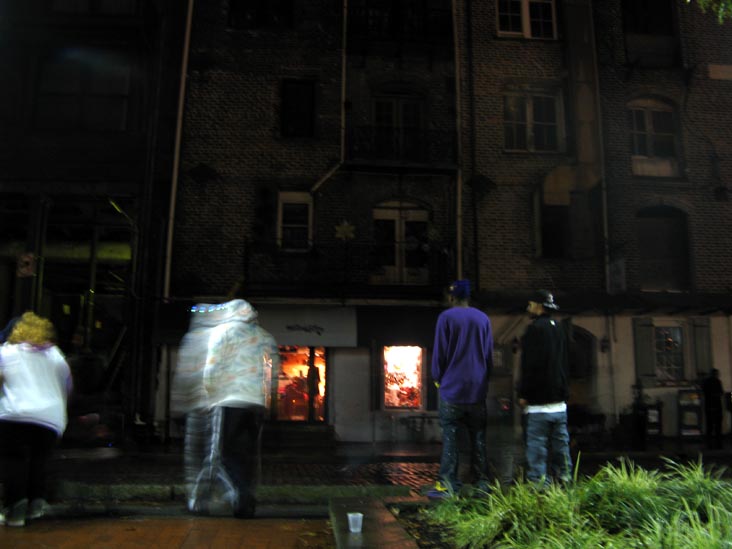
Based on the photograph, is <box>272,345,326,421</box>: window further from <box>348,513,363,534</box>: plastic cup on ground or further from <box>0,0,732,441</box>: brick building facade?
<box>348,513,363,534</box>: plastic cup on ground

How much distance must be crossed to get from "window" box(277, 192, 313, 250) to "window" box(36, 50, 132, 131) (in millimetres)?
4541

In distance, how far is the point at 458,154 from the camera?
16281 millimetres

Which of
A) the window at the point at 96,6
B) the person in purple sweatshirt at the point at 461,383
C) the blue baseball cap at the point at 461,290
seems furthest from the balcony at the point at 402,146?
the person in purple sweatshirt at the point at 461,383

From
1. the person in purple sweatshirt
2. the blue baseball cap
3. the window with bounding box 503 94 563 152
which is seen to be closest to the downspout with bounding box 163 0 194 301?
the window with bounding box 503 94 563 152

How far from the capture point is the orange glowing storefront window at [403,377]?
51.1 feet

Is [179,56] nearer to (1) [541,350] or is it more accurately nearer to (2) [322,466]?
(2) [322,466]

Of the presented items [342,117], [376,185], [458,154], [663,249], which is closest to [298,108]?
[342,117]

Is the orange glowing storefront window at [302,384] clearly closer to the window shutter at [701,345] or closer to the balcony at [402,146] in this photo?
the balcony at [402,146]

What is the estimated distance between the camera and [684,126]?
17.2 meters

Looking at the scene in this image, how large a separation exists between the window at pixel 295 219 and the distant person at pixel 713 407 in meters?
10.2

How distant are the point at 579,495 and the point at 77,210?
15227mm

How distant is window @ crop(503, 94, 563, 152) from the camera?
1706 cm

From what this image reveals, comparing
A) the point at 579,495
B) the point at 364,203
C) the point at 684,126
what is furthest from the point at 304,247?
the point at 579,495

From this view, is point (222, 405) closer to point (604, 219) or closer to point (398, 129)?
point (398, 129)
